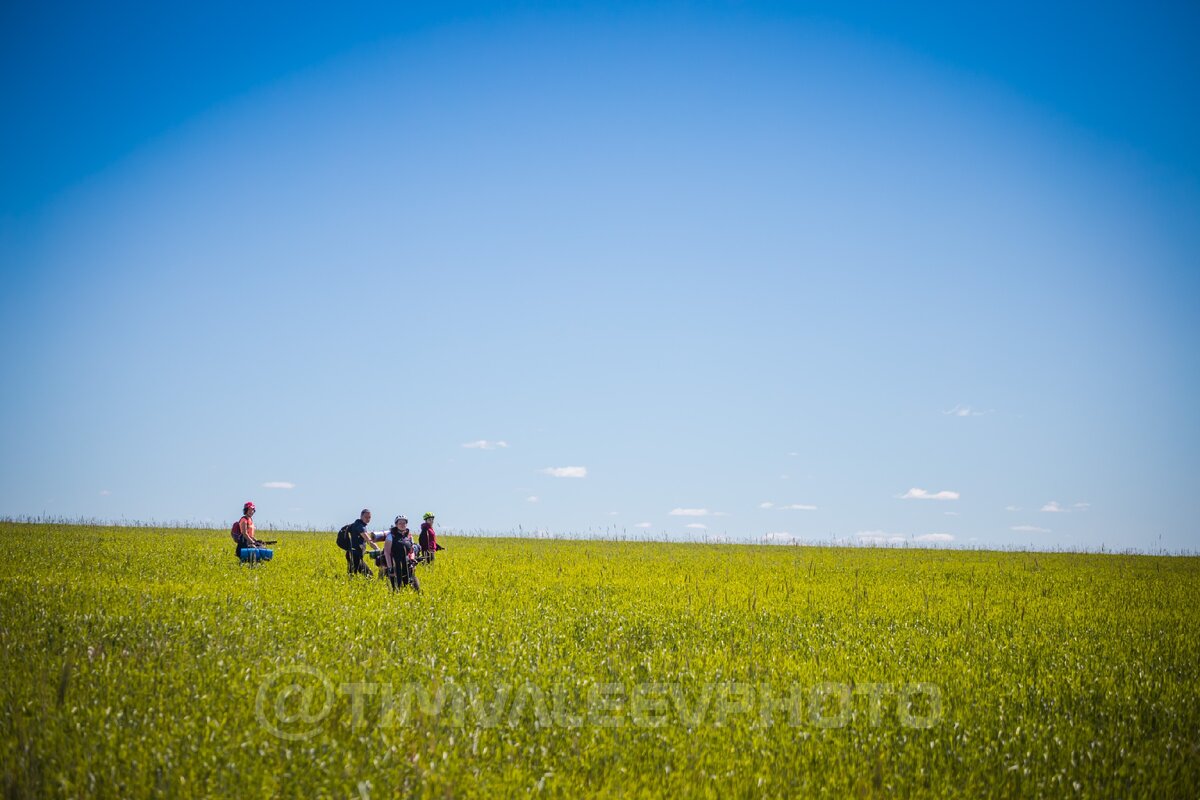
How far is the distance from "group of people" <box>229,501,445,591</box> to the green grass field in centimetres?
91

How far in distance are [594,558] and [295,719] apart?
66.8 feet

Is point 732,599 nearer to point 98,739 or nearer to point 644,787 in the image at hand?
point 644,787

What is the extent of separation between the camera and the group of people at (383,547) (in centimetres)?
1633

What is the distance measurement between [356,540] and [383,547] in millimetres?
3016

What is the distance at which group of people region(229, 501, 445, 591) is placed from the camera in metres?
16.3

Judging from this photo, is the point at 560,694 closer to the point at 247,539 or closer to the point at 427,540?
the point at 427,540

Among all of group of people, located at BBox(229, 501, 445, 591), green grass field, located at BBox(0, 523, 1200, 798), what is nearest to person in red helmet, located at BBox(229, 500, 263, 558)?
group of people, located at BBox(229, 501, 445, 591)

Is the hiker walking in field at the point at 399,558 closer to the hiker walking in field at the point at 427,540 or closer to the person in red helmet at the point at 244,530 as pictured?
the hiker walking in field at the point at 427,540

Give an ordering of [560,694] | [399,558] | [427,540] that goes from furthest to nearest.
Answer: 1. [427,540]
2. [399,558]
3. [560,694]

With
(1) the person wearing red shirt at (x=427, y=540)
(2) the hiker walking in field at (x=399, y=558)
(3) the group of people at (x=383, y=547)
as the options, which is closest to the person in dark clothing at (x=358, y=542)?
(3) the group of people at (x=383, y=547)

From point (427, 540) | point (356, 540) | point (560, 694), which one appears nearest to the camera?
point (560, 694)

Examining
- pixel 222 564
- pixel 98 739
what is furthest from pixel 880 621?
pixel 222 564

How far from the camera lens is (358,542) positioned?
63.4 ft

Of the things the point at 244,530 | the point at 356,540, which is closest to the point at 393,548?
the point at 356,540
